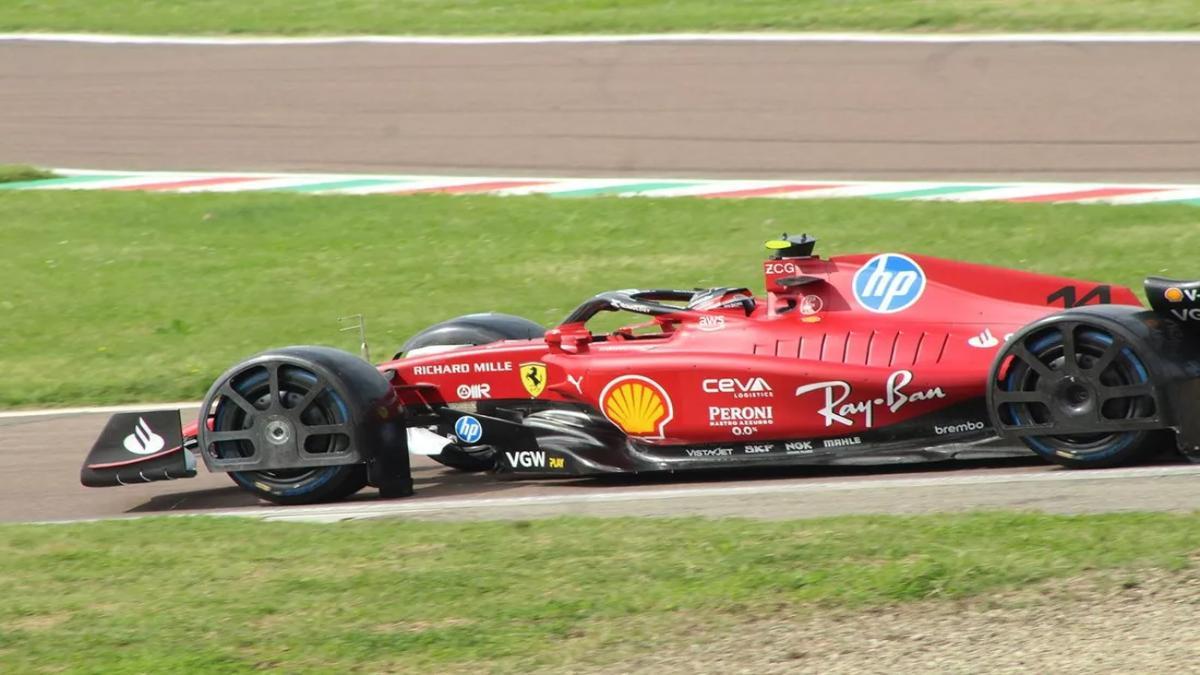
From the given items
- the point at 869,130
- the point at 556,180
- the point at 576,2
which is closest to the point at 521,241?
the point at 556,180

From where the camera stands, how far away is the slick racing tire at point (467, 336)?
10.2 meters

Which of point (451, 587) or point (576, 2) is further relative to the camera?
point (576, 2)

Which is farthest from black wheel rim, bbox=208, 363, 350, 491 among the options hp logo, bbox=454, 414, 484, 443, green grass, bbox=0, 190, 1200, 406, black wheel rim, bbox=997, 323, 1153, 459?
black wheel rim, bbox=997, 323, 1153, 459

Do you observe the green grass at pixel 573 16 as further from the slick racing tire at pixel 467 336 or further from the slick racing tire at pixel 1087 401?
the slick racing tire at pixel 1087 401

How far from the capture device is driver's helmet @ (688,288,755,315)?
941 cm

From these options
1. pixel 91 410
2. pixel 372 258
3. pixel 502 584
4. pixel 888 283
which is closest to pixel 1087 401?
pixel 888 283

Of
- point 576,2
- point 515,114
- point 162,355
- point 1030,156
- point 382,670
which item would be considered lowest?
point 382,670

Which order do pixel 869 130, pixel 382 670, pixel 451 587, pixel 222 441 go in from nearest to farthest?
1. pixel 382 670
2. pixel 451 587
3. pixel 222 441
4. pixel 869 130

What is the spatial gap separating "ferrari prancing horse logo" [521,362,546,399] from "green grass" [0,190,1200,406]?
3.90m

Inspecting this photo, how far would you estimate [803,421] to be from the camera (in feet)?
29.2

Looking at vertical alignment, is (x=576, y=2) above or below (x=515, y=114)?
above

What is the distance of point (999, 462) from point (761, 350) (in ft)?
4.34

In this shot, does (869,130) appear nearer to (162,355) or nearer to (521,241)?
(521,241)

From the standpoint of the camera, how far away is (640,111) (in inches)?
774
